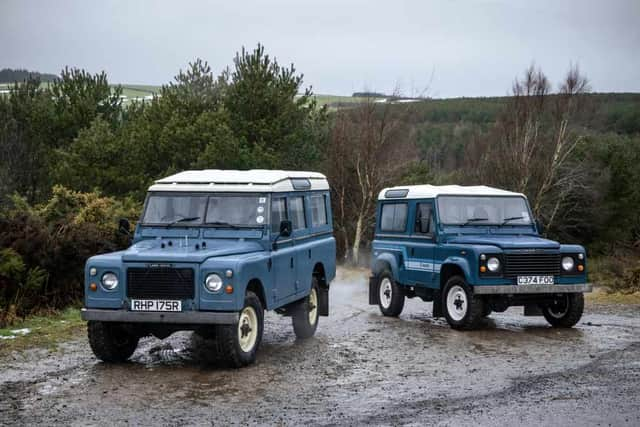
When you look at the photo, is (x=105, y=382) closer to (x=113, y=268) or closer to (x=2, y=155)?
(x=113, y=268)

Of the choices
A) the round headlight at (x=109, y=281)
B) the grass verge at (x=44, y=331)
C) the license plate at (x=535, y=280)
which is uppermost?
the round headlight at (x=109, y=281)

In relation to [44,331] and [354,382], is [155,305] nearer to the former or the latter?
[354,382]

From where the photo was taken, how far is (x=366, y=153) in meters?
41.0

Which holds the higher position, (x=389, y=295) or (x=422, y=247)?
(x=422, y=247)

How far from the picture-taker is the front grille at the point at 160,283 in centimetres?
909

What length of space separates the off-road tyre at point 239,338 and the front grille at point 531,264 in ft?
13.9

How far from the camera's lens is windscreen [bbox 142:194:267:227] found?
10.5m

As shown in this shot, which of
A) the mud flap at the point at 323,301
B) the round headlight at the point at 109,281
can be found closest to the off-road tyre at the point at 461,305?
the mud flap at the point at 323,301

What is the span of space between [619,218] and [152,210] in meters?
47.6

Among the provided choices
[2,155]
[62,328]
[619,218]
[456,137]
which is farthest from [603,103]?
[456,137]

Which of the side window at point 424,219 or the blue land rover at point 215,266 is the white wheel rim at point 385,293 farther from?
the blue land rover at point 215,266

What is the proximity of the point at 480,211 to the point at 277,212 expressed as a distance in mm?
4267

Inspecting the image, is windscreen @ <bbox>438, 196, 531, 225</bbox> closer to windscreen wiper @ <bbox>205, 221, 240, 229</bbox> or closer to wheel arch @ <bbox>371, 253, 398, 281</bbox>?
wheel arch @ <bbox>371, 253, 398, 281</bbox>

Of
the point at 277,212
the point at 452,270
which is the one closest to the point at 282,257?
the point at 277,212
